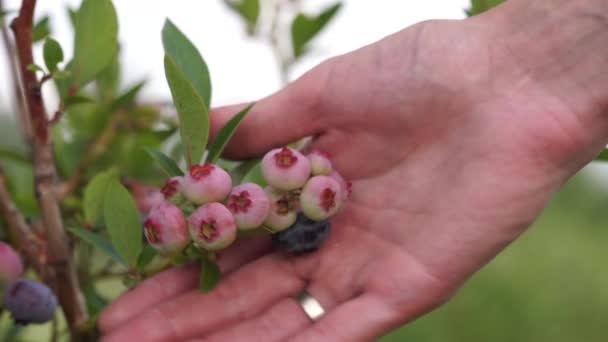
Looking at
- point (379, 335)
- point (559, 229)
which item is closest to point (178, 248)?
point (379, 335)

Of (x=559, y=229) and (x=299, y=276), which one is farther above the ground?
(x=299, y=276)

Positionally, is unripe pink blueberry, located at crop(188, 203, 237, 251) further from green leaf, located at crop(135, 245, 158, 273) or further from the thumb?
the thumb

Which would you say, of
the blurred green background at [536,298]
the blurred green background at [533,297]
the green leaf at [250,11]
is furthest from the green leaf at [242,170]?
the blurred green background at [536,298]

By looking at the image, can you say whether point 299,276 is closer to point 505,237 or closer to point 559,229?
point 505,237

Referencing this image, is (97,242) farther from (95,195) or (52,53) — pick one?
(52,53)

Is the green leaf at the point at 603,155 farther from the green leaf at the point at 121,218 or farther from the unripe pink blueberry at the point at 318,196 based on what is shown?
the green leaf at the point at 121,218

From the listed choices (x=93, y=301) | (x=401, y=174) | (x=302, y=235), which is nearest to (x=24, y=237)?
(x=93, y=301)
